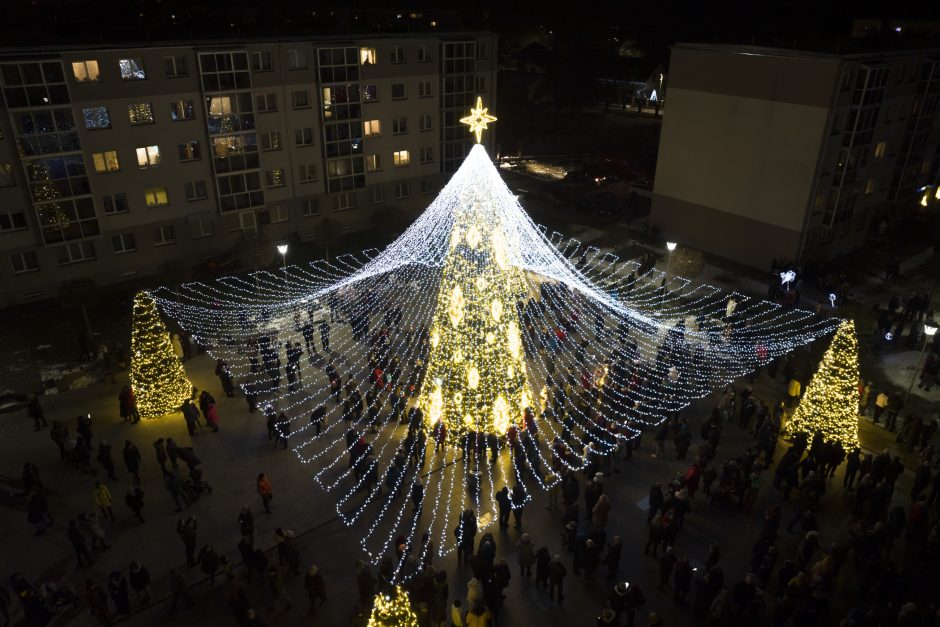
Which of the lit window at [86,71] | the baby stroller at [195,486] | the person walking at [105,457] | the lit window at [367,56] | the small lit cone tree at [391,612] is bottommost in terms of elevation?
the baby stroller at [195,486]

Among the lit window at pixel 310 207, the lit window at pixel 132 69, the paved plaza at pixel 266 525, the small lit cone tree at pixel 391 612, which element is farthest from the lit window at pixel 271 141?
the small lit cone tree at pixel 391 612

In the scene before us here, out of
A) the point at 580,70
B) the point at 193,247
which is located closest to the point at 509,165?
the point at 580,70

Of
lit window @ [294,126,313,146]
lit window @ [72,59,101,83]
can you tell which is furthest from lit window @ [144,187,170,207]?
lit window @ [294,126,313,146]

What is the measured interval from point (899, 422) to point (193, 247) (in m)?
29.6

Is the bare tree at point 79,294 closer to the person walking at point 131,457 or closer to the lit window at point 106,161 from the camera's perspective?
the lit window at point 106,161

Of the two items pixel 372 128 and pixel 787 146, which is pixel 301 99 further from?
pixel 787 146

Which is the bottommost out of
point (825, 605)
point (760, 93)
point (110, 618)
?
point (110, 618)

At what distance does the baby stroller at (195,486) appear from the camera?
16.5 metres

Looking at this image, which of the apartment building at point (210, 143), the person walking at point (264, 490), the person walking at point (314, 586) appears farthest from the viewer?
the apartment building at point (210, 143)

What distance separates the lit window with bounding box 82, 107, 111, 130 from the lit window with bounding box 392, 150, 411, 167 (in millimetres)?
14180

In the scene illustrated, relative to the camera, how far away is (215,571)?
14.1 meters

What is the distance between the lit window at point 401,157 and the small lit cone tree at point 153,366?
19184 millimetres

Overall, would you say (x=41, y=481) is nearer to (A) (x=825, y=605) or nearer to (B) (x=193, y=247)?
(B) (x=193, y=247)

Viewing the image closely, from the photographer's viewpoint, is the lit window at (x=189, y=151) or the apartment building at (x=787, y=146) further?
the lit window at (x=189, y=151)
